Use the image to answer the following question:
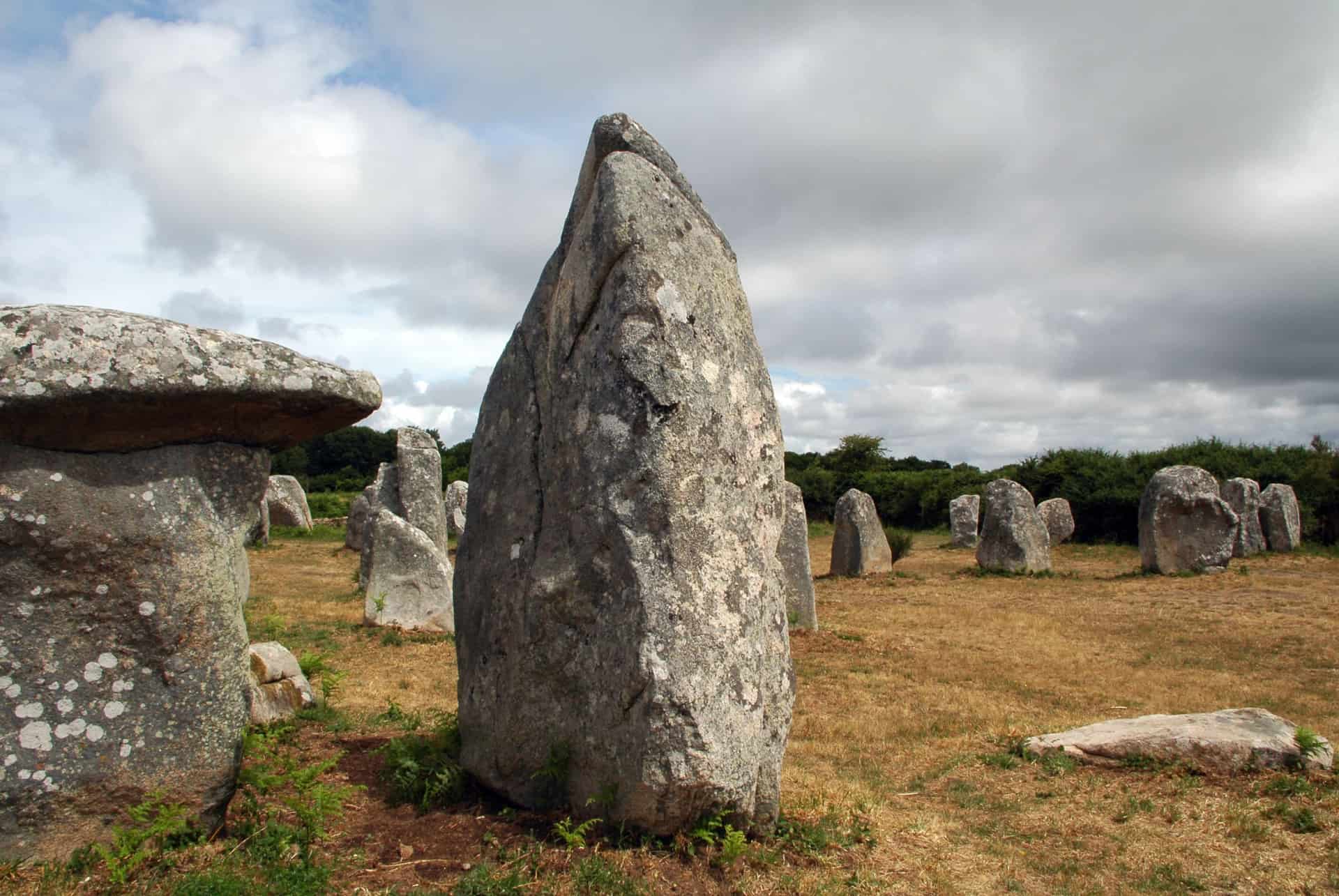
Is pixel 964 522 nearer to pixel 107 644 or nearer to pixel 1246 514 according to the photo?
pixel 1246 514

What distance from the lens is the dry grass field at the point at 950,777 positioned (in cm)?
405

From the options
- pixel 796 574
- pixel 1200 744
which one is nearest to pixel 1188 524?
pixel 796 574

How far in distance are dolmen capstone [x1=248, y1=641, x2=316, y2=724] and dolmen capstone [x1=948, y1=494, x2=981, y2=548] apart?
22.8 metres

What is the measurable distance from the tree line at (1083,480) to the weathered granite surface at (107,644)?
59.1 ft

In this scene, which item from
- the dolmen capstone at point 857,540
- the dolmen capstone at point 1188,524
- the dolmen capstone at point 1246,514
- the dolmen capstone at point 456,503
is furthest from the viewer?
the dolmen capstone at point 456,503

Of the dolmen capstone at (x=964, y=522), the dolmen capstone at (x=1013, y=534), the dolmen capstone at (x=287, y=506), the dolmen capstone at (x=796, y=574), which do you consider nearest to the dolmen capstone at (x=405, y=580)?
the dolmen capstone at (x=796, y=574)

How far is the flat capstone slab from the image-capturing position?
3.83 metres

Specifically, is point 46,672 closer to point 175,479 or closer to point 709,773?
point 175,479

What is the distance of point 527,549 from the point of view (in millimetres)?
4750

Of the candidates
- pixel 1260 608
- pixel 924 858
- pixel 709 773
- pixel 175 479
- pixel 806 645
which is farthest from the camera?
pixel 1260 608

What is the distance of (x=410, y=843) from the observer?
422 centimetres

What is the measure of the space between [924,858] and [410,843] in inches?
95.6

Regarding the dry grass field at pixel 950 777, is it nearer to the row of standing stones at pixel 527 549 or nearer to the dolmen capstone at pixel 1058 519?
the row of standing stones at pixel 527 549

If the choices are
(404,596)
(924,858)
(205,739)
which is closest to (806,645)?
(404,596)
